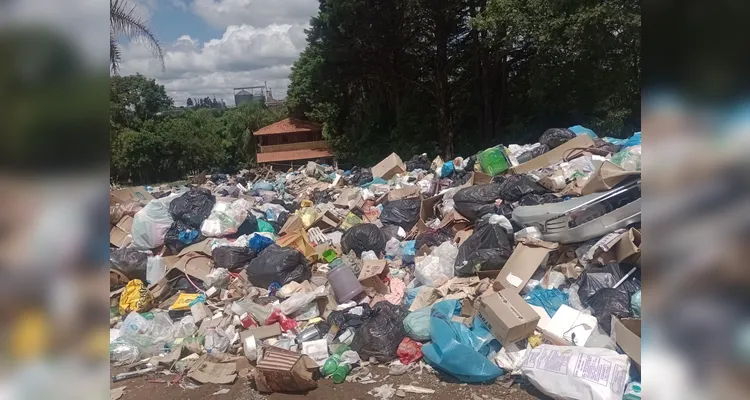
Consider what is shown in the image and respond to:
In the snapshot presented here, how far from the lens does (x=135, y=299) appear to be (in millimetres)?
4656

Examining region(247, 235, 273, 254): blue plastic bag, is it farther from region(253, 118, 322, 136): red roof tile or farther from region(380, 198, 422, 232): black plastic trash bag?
region(253, 118, 322, 136): red roof tile

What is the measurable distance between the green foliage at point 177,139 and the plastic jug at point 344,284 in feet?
73.5

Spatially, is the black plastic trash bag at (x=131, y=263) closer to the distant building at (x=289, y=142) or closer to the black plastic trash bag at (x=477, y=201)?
the black plastic trash bag at (x=477, y=201)

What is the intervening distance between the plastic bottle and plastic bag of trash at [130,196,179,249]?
301 centimetres

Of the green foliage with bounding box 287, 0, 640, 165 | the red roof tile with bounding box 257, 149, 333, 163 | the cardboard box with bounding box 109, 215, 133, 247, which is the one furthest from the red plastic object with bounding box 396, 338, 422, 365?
the red roof tile with bounding box 257, 149, 333, 163

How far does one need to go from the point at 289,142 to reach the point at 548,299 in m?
22.1

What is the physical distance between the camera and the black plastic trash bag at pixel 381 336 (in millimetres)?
3643

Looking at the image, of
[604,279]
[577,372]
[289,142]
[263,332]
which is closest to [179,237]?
[263,332]

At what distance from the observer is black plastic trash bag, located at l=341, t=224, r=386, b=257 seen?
531 centimetres

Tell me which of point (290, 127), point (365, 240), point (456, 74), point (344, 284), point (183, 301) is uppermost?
point (456, 74)

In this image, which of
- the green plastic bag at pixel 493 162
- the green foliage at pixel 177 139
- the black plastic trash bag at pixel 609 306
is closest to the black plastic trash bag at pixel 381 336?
the black plastic trash bag at pixel 609 306

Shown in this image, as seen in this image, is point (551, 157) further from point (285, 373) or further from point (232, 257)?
point (285, 373)
